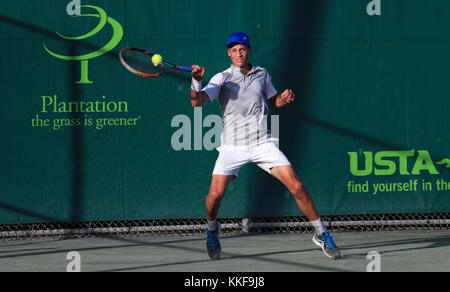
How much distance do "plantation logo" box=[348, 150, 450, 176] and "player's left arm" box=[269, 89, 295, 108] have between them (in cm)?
167

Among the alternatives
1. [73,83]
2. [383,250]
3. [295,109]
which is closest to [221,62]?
[295,109]

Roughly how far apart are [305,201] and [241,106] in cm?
88

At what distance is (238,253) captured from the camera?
18.5ft

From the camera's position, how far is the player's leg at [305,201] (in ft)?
16.7

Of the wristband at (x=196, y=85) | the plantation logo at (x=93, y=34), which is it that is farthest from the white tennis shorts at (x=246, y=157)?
the plantation logo at (x=93, y=34)

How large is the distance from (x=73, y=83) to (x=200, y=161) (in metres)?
1.46

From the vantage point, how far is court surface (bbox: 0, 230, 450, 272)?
502cm

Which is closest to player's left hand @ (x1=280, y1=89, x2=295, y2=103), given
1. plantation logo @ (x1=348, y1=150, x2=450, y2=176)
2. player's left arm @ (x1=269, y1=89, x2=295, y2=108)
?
player's left arm @ (x1=269, y1=89, x2=295, y2=108)

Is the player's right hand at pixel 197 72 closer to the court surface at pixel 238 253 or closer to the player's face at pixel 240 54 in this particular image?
the player's face at pixel 240 54

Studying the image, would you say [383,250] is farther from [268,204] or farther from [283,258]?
[268,204]

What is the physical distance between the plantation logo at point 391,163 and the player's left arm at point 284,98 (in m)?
1.67

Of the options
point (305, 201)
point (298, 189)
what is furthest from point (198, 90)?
point (305, 201)

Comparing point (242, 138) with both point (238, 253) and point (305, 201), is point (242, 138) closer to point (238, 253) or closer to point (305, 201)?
point (305, 201)

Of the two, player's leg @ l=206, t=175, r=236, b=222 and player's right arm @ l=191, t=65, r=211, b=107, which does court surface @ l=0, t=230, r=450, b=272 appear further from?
player's right arm @ l=191, t=65, r=211, b=107
